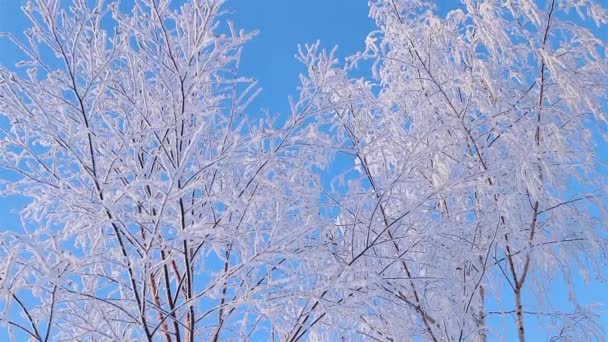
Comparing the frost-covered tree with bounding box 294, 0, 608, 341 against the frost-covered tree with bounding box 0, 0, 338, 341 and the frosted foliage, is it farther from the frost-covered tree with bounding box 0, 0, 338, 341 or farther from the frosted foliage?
the frost-covered tree with bounding box 0, 0, 338, 341

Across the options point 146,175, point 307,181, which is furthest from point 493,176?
point 146,175

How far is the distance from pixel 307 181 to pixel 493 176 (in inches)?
48.3

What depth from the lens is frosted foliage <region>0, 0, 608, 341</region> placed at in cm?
229

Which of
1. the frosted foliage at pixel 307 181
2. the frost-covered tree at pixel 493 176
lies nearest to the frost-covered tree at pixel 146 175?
the frosted foliage at pixel 307 181

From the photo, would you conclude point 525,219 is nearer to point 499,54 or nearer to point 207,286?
point 499,54

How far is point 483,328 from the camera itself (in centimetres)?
343

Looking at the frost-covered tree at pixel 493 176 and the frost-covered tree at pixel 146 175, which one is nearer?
the frost-covered tree at pixel 146 175

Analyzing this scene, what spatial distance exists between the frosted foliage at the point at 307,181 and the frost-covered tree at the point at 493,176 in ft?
0.06

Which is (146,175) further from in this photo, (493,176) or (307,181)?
(493,176)

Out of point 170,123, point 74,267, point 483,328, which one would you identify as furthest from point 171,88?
point 483,328

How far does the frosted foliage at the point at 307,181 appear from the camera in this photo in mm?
2295

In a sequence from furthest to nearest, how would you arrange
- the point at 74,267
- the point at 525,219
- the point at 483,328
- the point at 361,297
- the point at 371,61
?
the point at 371,61
the point at 525,219
the point at 483,328
the point at 361,297
the point at 74,267

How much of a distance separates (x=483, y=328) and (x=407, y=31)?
220 centimetres

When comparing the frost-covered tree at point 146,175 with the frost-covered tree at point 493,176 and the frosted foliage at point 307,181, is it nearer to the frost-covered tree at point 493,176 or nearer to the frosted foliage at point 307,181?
the frosted foliage at point 307,181
